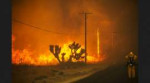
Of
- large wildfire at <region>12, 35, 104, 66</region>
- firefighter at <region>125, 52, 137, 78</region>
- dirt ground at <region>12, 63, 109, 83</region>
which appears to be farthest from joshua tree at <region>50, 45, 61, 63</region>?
firefighter at <region>125, 52, 137, 78</region>

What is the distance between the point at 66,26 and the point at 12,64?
108 cm

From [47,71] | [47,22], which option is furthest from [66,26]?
[47,71]

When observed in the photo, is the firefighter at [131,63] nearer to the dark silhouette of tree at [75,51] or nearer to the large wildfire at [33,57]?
the large wildfire at [33,57]

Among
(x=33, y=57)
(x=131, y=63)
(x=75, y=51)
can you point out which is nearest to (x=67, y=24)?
(x=75, y=51)

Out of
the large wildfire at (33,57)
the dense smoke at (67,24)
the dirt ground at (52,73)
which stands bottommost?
the dirt ground at (52,73)

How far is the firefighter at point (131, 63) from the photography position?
5387 mm

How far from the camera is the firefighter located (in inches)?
212

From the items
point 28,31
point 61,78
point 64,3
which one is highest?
point 64,3

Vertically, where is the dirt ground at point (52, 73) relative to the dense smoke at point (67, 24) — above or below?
below

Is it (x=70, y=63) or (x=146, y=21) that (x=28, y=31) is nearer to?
(x=70, y=63)

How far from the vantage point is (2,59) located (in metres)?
5.06

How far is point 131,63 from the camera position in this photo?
5395 mm

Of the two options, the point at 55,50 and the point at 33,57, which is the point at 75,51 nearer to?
the point at 55,50

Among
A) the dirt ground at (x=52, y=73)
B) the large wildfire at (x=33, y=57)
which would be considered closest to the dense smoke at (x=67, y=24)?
the large wildfire at (x=33, y=57)
